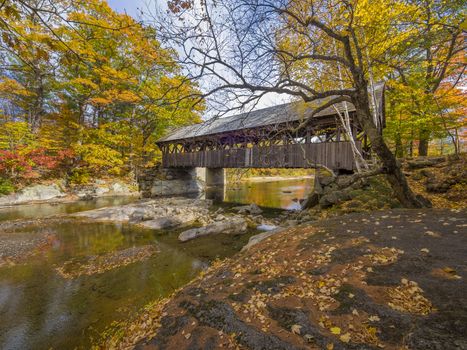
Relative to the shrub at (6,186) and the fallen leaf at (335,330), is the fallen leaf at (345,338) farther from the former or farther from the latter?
the shrub at (6,186)

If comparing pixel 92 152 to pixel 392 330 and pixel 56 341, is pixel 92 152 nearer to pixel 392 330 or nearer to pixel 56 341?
pixel 56 341

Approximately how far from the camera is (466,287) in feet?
6.58

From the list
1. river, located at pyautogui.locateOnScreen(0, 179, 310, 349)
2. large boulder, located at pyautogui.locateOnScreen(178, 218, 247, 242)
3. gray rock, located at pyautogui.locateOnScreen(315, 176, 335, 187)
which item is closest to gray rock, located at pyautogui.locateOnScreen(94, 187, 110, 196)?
river, located at pyautogui.locateOnScreen(0, 179, 310, 349)

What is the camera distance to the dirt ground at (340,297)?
181 centimetres

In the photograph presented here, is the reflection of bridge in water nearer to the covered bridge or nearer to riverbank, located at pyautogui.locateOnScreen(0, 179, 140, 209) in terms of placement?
the covered bridge

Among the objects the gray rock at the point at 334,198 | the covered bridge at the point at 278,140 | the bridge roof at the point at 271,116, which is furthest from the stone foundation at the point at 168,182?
the gray rock at the point at 334,198

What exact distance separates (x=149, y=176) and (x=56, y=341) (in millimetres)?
16002

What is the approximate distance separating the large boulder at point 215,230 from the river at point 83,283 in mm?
265

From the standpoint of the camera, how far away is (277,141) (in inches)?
231

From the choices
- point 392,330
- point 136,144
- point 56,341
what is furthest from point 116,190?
point 392,330

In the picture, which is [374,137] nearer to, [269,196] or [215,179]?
[269,196]

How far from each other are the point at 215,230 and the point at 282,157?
5869 millimetres

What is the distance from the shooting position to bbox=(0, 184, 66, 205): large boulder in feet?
38.1

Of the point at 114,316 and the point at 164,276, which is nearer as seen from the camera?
the point at 114,316
